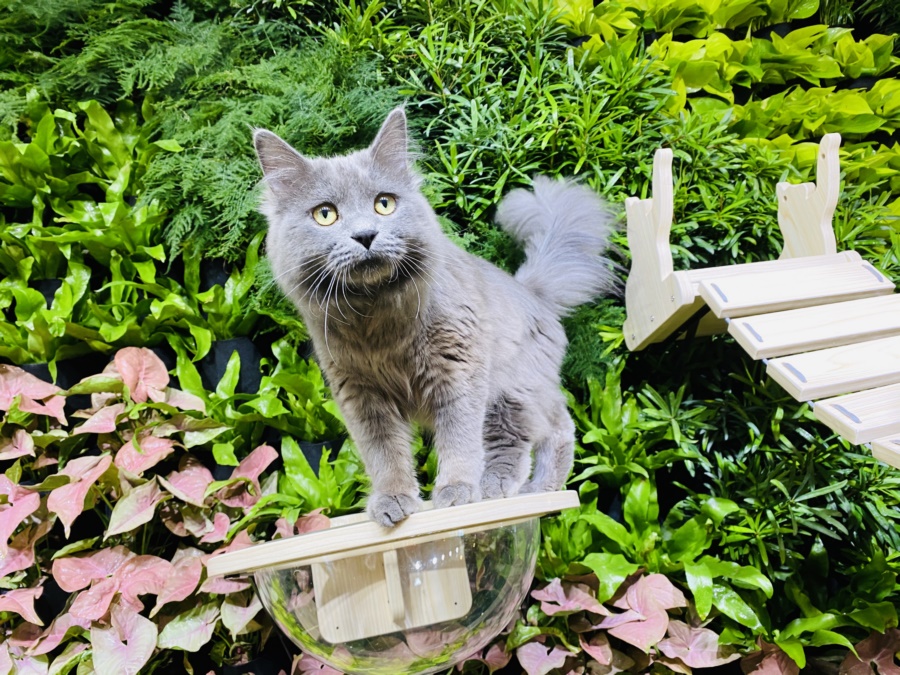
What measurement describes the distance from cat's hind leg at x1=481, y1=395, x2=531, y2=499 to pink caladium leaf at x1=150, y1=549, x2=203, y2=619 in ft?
2.39

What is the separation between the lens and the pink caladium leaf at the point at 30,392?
1417 millimetres

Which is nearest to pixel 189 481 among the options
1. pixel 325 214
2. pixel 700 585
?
pixel 325 214

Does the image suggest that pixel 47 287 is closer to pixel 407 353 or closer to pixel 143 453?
pixel 143 453

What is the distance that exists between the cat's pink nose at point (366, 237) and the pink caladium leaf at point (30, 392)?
1.02 meters

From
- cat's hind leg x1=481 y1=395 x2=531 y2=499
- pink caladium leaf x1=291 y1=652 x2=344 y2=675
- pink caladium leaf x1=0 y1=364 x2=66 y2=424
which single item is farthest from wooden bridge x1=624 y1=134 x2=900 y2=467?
pink caladium leaf x1=0 y1=364 x2=66 y2=424

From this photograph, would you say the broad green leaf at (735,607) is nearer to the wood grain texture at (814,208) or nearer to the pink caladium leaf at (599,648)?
the pink caladium leaf at (599,648)

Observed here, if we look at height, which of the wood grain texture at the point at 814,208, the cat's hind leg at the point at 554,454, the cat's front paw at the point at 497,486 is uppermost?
the wood grain texture at the point at 814,208

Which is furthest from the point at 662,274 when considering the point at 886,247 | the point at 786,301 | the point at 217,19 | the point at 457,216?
the point at 217,19

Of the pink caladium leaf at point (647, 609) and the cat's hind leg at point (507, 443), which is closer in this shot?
the cat's hind leg at point (507, 443)

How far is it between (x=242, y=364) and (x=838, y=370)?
1.34 meters

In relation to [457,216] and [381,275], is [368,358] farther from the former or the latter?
[457,216]

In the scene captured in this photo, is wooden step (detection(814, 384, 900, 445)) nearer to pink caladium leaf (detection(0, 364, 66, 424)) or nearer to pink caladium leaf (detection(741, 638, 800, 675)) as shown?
pink caladium leaf (detection(741, 638, 800, 675))

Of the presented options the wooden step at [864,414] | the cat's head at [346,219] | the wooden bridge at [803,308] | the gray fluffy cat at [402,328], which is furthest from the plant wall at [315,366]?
the cat's head at [346,219]

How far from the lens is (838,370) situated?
106 centimetres
